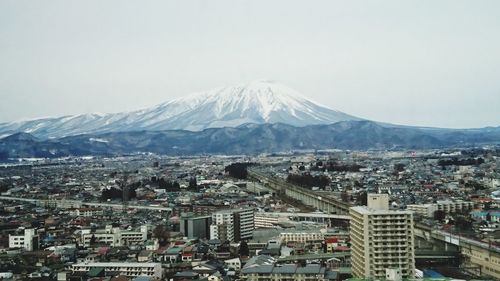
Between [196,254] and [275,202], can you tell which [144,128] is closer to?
[275,202]

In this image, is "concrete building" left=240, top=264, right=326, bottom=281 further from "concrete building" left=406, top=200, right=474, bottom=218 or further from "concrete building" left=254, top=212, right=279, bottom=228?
"concrete building" left=406, top=200, right=474, bottom=218

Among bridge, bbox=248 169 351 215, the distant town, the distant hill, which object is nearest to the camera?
the distant town

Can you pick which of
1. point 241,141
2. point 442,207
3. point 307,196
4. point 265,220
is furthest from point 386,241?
point 241,141

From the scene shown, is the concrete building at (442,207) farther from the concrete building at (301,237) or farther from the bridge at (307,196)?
the concrete building at (301,237)

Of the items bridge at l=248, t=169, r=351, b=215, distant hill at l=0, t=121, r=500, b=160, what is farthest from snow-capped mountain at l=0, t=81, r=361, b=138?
bridge at l=248, t=169, r=351, b=215

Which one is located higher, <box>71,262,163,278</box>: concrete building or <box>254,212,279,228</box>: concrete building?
<box>71,262,163,278</box>: concrete building

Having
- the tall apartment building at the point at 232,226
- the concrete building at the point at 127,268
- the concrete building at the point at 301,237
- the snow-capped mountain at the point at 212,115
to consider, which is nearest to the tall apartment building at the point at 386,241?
the concrete building at the point at 127,268

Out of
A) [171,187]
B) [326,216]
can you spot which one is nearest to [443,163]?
[171,187]
